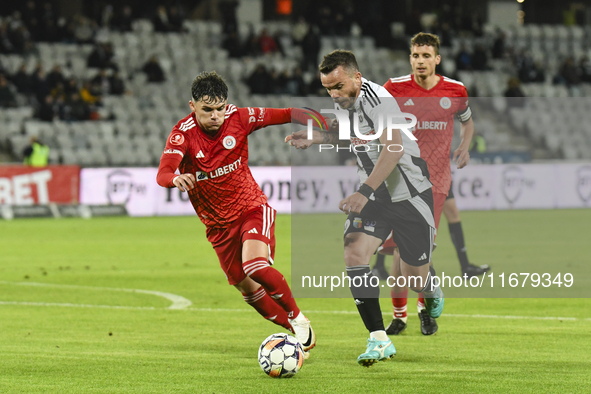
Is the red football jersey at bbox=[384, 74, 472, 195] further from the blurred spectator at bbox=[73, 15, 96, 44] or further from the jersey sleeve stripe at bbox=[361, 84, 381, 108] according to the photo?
the blurred spectator at bbox=[73, 15, 96, 44]

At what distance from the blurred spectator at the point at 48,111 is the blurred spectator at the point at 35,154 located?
1971mm

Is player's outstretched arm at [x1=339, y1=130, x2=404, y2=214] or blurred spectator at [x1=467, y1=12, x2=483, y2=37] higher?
blurred spectator at [x1=467, y1=12, x2=483, y2=37]

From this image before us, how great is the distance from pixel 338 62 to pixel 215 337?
2480 mm

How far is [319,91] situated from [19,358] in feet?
64.9

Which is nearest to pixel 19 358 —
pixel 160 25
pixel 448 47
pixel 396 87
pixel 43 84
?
pixel 396 87

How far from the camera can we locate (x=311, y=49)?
91.2ft

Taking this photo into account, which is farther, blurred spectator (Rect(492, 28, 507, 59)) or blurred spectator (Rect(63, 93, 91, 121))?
blurred spectator (Rect(492, 28, 507, 59))

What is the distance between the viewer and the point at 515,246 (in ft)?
46.9

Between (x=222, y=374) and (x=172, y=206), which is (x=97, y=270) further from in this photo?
(x=172, y=206)

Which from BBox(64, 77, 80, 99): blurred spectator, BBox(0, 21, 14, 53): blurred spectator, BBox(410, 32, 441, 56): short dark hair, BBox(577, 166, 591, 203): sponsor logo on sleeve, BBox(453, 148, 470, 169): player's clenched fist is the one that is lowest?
BBox(577, 166, 591, 203): sponsor logo on sleeve

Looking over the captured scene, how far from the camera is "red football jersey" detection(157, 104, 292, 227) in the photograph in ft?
20.3

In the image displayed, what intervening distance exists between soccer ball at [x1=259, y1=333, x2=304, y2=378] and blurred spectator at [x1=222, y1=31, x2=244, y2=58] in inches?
894

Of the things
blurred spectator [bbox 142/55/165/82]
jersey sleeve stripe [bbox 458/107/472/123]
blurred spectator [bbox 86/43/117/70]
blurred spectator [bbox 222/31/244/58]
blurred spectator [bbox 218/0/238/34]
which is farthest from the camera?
blurred spectator [bbox 218/0/238/34]

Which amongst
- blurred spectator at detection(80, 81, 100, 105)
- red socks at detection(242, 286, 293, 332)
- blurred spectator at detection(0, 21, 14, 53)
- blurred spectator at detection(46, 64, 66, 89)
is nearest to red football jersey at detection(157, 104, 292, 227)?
red socks at detection(242, 286, 293, 332)
